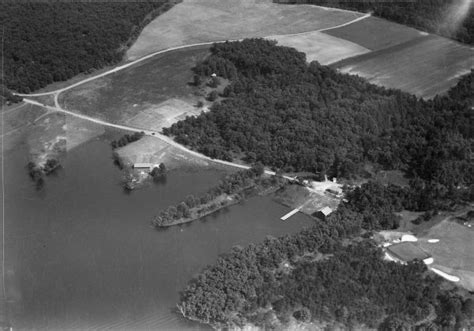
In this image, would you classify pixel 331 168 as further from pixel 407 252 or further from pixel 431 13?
pixel 431 13

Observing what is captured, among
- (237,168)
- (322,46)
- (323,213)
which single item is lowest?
(323,213)

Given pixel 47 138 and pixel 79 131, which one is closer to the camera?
pixel 47 138

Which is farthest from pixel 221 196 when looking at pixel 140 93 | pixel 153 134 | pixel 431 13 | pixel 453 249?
pixel 431 13

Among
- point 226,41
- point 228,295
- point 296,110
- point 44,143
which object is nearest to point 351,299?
point 228,295

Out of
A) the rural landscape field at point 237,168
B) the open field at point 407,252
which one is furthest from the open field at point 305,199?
the open field at point 407,252

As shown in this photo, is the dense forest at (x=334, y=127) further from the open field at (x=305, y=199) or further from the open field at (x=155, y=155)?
the open field at (x=305, y=199)

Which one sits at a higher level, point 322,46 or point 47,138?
point 322,46
